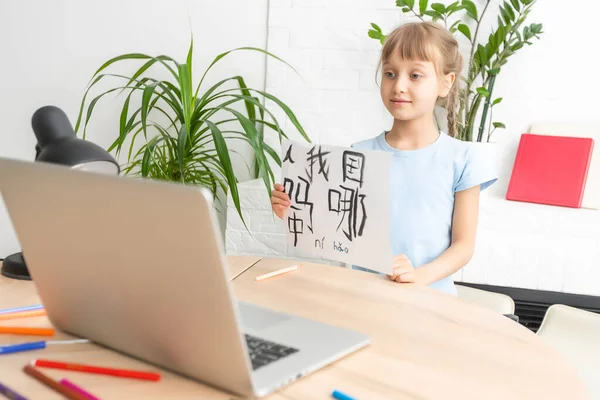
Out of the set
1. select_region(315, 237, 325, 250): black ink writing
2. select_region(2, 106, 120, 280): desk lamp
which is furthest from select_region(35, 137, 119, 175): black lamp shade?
select_region(315, 237, 325, 250): black ink writing

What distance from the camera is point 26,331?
2.50 feet

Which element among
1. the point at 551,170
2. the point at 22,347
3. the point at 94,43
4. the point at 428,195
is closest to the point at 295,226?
the point at 428,195

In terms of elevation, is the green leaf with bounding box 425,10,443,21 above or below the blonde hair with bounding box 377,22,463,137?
above

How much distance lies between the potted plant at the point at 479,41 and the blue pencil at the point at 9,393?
5.90 ft

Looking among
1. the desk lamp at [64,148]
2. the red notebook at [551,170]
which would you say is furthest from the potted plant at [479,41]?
the desk lamp at [64,148]

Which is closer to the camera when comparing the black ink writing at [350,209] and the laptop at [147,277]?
the laptop at [147,277]

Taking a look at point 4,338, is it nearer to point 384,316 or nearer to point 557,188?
point 384,316

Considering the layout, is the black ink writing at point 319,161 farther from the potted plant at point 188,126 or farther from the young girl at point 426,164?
the potted plant at point 188,126

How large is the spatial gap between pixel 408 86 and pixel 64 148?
0.89m

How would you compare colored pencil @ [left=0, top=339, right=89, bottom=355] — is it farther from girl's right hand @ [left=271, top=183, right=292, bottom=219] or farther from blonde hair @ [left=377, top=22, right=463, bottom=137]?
blonde hair @ [left=377, top=22, right=463, bottom=137]

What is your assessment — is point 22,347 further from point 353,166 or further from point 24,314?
point 353,166

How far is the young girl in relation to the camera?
4.83ft

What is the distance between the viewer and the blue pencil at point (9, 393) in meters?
0.59

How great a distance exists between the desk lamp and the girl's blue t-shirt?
2.81 ft
